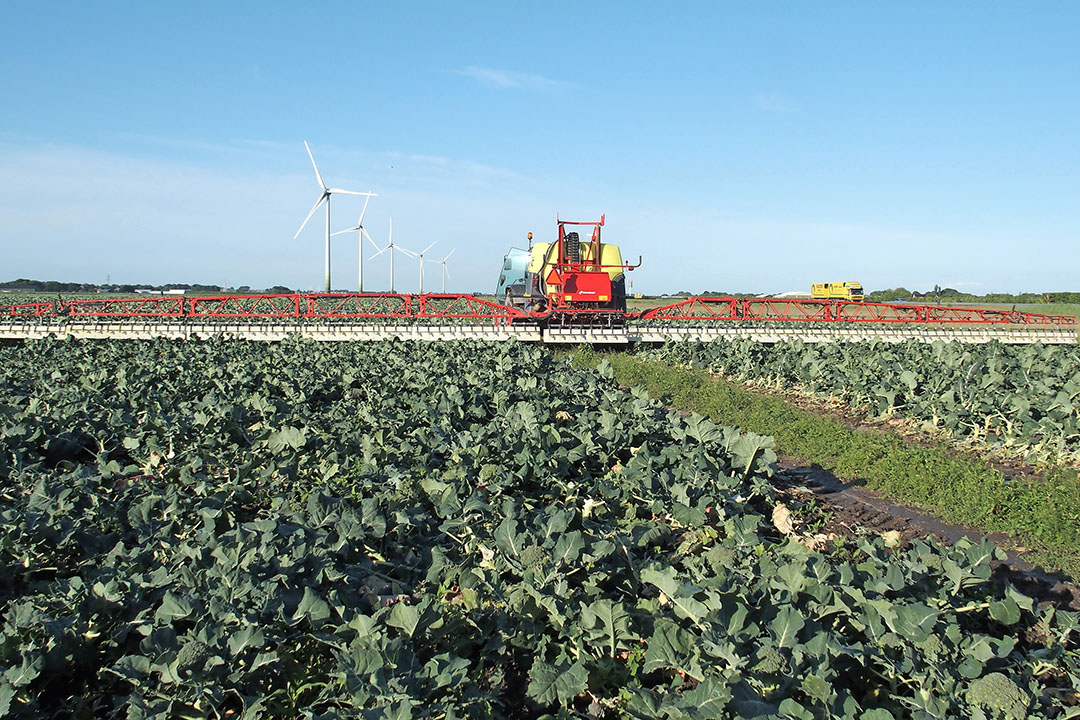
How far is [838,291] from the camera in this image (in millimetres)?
48594

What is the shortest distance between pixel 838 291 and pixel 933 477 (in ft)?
143

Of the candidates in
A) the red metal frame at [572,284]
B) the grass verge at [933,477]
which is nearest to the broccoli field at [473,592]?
the grass verge at [933,477]

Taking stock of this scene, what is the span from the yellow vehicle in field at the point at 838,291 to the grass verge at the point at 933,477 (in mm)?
37592

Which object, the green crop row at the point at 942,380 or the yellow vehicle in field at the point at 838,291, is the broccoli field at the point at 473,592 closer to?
the green crop row at the point at 942,380

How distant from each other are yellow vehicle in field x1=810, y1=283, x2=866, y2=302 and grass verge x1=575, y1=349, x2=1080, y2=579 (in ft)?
123

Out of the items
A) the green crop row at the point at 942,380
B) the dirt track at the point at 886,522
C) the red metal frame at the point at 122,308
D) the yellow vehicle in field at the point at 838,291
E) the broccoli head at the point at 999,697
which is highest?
the yellow vehicle in field at the point at 838,291

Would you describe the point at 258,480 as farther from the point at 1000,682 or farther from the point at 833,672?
the point at 1000,682

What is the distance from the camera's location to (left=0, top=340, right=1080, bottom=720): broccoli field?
326cm

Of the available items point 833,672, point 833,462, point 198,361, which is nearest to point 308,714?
point 833,672

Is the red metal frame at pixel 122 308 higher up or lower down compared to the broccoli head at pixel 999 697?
higher up

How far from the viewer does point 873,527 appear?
23.0 feet

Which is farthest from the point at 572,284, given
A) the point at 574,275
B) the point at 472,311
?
the point at 472,311

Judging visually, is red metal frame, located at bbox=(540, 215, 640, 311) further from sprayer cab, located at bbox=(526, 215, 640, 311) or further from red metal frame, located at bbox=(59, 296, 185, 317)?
red metal frame, located at bbox=(59, 296, 185, 317)

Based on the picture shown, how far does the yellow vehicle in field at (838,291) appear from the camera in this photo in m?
47.0
